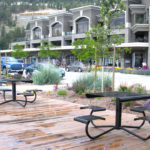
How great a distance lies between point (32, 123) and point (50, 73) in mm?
10113

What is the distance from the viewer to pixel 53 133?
5.22 m

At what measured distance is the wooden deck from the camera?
4.46 meters

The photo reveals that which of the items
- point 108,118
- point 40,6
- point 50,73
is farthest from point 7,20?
point 108,118

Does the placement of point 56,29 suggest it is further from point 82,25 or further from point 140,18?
point 140,18

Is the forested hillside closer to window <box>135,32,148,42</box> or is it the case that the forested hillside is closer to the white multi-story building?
the white multi-story building

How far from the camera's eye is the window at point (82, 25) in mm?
51900

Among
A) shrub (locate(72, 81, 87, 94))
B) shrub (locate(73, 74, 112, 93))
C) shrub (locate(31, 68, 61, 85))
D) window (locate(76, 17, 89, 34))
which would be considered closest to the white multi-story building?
window (locate(76, 17, 89, 34))

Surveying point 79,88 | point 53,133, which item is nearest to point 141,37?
point 79,88

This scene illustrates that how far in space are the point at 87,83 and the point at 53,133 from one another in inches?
267

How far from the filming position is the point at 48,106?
8.34m

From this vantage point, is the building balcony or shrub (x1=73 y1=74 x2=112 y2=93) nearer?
shrub (x1=73 y1=74 x2=112 y2=93)

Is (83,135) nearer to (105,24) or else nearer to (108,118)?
(108,118)

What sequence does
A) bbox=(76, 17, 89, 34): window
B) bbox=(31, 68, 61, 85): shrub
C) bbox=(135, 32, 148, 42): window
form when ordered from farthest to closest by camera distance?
1. bbox=(76, 17, 89, 34): window
2. bbox=(135, 32, 148, 42): window
3. bbox=(31, 68, 61, 85): shrub

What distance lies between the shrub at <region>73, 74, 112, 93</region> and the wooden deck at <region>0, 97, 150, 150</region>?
3129 millimetres
